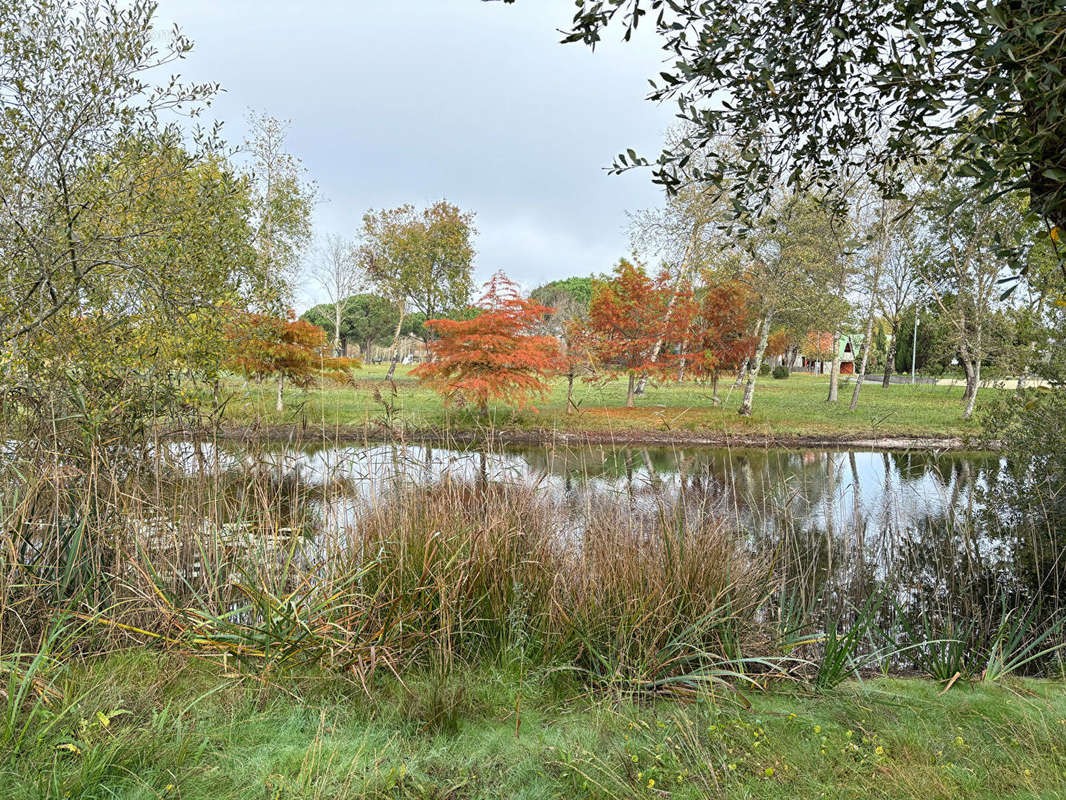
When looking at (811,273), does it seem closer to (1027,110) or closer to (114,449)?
(1027,110)

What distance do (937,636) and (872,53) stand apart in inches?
147

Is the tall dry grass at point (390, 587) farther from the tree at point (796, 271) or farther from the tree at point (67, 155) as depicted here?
the tree at point (796, 271)

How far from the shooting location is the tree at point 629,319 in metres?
17.7

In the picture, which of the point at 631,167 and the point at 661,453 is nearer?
the point at 631,167

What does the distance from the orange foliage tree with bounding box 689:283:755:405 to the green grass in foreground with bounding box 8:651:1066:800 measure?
52.3ft

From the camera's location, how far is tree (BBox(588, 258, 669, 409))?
17.7m

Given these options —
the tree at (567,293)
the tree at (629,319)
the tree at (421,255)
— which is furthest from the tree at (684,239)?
the tree at (567,293)

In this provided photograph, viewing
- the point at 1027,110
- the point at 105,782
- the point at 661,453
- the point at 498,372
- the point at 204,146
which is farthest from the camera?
the point at 498,372

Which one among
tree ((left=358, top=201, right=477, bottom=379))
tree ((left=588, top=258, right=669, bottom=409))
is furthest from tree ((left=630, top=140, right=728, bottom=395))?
tree ((left=358, top=201, right=477, bottom=379))

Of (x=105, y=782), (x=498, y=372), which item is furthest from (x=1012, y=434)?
(x=498, y=372)

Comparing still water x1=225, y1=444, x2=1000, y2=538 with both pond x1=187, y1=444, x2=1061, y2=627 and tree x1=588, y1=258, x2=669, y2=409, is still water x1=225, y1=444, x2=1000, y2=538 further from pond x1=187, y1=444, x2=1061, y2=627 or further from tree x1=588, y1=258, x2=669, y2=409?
tree x1=588, y1=258, x2=669, y2=409

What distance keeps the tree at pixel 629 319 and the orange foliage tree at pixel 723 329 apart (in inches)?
56.2

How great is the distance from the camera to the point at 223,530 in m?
4.01

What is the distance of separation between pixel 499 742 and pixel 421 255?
28.9 metres
